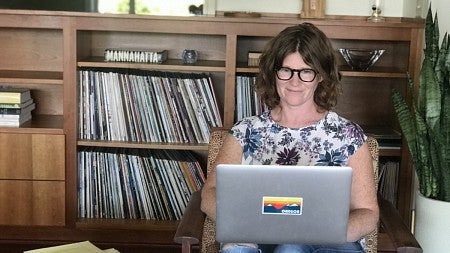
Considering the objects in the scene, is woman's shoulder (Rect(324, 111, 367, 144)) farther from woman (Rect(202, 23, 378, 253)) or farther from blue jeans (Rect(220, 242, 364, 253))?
blue jeans (Rect(220, 242, 364, 253))

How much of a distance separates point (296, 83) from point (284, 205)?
522 millimetres

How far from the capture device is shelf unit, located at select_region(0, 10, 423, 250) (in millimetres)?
2996

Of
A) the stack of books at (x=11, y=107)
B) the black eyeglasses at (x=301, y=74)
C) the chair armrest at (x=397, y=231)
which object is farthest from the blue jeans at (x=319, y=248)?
the stack of books at (x=11, y=107)

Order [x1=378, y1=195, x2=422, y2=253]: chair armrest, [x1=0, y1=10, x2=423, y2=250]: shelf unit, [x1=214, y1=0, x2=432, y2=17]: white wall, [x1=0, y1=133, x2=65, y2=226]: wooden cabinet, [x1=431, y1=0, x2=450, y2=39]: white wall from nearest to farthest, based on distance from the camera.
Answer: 1. [x1=378, y1=195, x2=422, y2=253]: chair armrest
2. [x1=431, y1=0, x2=450, y2=39]: white wall
3. [x1=0, y1=10, x2=423, y2=250]: shelf unit
4. [x1=0, y1=133, x2=65, y2=226]: wooden cabinet
5. [x1=214, y1=0, x2=432, y2=17]: white wall

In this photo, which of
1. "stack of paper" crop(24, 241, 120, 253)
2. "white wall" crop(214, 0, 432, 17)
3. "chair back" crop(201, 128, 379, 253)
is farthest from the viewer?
"white wall" crop(214, 0, 432, 17)

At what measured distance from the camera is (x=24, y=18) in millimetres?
3033

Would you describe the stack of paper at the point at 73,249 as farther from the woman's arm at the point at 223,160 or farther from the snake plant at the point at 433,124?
the snake plant at the point at 433,124

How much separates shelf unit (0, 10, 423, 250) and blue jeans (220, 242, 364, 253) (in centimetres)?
106

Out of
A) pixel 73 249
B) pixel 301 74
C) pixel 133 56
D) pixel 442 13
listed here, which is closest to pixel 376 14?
pixel 442 13

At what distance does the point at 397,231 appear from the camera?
2.11m

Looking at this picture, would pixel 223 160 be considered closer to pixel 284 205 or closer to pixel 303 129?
pixel 303 129

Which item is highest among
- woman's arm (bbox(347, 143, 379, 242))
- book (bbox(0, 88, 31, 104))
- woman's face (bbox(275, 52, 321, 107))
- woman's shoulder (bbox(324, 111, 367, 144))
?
woman's face (bbox(275, 52, 321, 107))

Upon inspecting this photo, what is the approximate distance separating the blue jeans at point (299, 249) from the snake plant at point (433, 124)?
1.93ft

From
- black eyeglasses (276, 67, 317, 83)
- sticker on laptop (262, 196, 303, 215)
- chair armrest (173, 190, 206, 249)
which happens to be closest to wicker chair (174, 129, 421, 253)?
chair armrest (173, 190, 206, 249)
